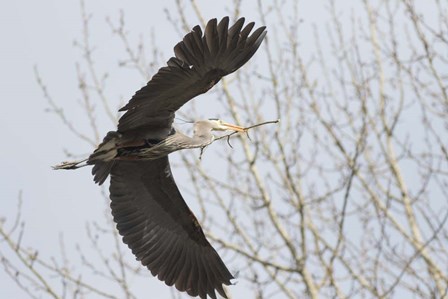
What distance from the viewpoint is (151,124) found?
10469 millimetres

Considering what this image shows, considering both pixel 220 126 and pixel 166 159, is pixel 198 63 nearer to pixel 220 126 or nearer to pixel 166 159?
pixel 220 126

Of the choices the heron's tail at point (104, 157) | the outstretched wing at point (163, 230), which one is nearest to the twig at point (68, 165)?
the heron's tail at point (104, 157)

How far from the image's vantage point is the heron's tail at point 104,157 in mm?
10391

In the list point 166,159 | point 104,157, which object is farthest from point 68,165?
point 166,159

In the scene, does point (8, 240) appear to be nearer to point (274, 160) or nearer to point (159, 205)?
point (159, 205)

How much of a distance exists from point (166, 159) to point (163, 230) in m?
0.84

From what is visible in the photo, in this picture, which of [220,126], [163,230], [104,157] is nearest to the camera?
[104,157]

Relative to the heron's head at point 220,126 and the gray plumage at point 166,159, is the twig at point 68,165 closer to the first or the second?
the gray plumage at point 166,159

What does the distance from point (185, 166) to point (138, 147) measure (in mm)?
4701

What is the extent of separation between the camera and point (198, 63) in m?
9.81

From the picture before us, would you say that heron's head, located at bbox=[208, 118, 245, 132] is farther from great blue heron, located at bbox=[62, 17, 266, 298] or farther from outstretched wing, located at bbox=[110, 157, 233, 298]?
outstretched wing, located at bbox=[110, 157, 233, 298]

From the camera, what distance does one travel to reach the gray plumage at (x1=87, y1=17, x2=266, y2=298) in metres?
9.77

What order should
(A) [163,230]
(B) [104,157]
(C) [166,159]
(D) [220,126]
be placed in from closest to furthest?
(B) [104,157] < (D) [220,126] < (C) [166,159] < (A) [163,230]

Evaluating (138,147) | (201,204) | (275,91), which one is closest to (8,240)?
(138,147)
